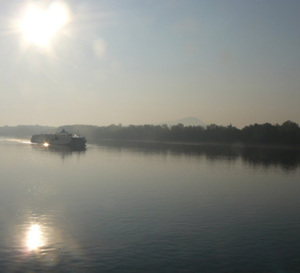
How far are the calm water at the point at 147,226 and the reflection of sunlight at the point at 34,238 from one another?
9 cm

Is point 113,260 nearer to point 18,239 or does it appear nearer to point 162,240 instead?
point 162,240

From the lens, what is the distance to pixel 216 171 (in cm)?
8350

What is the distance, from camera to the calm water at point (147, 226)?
25.0m

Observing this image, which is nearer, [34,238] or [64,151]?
[34,238]

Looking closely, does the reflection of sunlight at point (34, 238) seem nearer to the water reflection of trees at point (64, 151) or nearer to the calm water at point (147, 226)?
the calm water at point (147, 226)

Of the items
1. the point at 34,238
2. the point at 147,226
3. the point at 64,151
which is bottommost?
the point at 34,238

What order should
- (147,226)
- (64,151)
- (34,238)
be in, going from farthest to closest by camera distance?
(64,151) < (147,226) < (34,238)

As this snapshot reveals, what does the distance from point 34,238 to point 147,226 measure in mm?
10154

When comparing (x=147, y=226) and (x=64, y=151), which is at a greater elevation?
(x=64, y=151)

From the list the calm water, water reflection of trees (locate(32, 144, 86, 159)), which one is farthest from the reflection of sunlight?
water reflection of trees (locate(32, 144, 86, 159))

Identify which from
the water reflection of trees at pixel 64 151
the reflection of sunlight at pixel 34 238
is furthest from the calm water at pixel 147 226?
the water reflection of trees at pixel 64 151

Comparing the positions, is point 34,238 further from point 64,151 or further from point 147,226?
point 64,151

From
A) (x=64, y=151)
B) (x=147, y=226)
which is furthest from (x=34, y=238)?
(x=64, y=151)

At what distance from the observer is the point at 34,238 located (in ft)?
97.6
